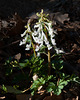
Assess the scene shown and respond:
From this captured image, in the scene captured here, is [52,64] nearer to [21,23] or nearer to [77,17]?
[21,23]

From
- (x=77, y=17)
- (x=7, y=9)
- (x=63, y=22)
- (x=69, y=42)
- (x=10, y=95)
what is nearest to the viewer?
(x=10, y=95)

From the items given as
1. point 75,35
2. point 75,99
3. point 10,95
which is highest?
point 75,35

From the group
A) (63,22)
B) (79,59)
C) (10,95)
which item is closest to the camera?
(10,95)

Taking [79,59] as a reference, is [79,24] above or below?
above

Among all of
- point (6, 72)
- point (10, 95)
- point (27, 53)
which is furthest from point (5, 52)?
point (10, 95)

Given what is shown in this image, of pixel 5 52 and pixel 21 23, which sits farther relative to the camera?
pixel 21 23

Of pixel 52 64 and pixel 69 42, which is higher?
pixel 69 42

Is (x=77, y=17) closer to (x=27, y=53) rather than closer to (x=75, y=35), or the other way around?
(x=75, y=35)

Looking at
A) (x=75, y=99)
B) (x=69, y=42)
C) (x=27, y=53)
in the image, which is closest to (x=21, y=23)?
(x=27, y=53)

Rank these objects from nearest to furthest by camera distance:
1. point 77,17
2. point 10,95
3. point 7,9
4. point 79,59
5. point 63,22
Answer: point 10,95, point 79,59, point 63,22, point 77,17, point 7,9
